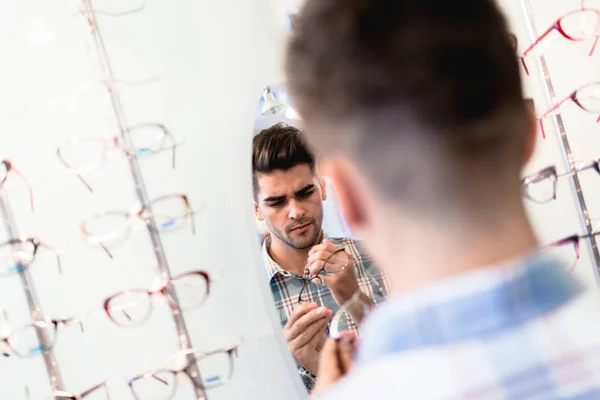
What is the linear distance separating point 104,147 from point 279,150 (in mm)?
209

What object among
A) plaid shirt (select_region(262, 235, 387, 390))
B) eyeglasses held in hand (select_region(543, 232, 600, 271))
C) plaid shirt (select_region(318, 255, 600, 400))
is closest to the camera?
plaid shirt (select_region(318, 255, 600, 400))

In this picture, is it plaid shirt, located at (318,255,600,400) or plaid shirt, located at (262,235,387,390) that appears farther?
plaid shirt, located at (262,235,387,390)

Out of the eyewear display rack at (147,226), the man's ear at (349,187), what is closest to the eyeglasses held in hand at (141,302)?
the eyewear display rack at (147,226)

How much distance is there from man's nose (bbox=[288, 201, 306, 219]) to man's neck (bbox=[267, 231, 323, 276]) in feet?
0.10

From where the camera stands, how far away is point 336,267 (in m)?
0.63

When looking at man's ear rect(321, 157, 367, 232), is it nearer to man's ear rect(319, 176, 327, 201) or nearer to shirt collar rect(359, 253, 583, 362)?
shirt collar rect(359, 253, 583, 362)

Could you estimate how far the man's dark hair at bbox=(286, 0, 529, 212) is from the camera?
0.29 m

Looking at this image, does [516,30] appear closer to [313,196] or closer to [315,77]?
[313,196]

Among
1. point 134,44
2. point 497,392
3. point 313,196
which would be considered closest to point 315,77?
point 497,392

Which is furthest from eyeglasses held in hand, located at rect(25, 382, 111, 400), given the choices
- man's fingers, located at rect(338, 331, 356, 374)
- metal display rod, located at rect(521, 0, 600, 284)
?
metal display rod, located at rect(521, 0, 600, 284)

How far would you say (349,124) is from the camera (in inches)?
12.1

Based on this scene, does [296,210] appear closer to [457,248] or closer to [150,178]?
[150,178]

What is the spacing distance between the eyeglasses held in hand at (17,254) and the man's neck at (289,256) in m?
0.27

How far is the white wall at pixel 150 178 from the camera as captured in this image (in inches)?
26.1
